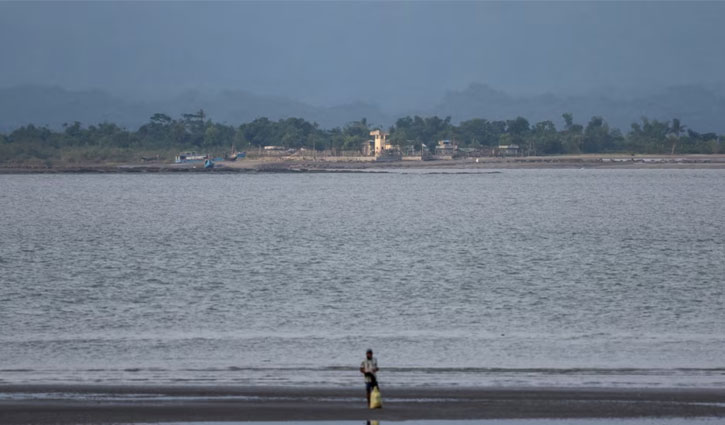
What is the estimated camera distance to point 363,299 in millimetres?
38969

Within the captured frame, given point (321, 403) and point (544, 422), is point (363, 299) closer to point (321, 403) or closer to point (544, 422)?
point (321, 403)

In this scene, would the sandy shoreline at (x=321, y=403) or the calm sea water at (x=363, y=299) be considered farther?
the calm sea water at (x=363, y=299)

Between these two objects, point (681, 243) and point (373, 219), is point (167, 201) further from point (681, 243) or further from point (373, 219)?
point (681, 243)

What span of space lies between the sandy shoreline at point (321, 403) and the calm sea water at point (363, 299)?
1.29 m

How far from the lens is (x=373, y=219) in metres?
90.6

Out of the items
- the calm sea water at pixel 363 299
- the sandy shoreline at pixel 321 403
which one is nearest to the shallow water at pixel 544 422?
the sandy shoreline at pixel 321 403

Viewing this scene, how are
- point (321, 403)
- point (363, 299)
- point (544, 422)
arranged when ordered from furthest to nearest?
point (363, 299), point (321, 403), point (544, 422)

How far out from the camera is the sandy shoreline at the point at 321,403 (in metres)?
19.6

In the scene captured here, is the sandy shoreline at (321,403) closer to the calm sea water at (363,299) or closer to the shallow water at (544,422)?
the shallow water at (544,422)

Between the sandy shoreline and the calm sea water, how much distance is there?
1293mm

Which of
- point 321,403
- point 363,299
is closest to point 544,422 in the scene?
point 321,403

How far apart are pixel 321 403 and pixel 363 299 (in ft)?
59.5

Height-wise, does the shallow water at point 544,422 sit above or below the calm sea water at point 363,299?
above

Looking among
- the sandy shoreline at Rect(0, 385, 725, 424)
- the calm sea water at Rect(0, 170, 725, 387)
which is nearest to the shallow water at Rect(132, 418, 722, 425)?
the sandy shoreline at Rect(0, 385, 725, 424)
